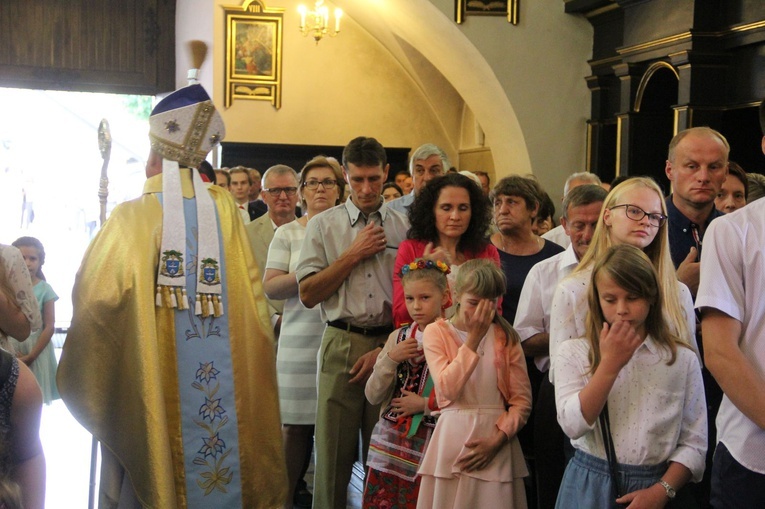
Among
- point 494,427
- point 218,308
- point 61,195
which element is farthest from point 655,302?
point 61,195

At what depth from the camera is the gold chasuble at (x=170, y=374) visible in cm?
323

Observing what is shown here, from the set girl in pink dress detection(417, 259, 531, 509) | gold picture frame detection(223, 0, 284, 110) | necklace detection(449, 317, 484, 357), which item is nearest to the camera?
girl in pink dress detection(417, 259, 531, 509)

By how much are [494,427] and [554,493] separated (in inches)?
19.7

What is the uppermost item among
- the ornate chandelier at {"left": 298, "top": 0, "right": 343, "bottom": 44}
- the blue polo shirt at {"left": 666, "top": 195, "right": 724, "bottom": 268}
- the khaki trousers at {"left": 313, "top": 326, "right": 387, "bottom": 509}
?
the ornate chandelier at {"left": 298, "top": 0, "right": 343, "bottom": 44}

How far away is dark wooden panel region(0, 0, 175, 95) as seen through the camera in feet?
46.7

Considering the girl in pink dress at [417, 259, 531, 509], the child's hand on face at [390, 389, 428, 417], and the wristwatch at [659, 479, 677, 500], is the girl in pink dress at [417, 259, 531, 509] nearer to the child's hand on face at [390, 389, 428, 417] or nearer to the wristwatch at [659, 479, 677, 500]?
the child's hand on face at [390, 389, 428, 417]

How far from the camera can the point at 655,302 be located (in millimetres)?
2830

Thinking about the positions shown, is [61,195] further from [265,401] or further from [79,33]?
[265,401]

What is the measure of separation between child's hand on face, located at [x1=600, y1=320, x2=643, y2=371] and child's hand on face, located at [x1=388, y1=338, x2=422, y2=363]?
1182mm

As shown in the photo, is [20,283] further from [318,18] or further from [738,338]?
[318,18]

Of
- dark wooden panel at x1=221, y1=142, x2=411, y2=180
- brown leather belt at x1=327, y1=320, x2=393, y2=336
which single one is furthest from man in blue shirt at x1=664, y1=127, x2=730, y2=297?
dark wooden panel at x1=221, y1=142, x2=411, y2=180

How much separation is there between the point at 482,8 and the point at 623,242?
6.52 meters

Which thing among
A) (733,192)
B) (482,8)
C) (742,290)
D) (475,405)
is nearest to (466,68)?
(482,8)

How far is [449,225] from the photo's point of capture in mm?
4066
